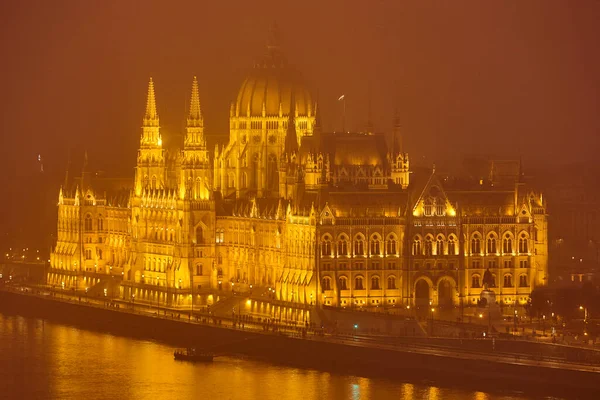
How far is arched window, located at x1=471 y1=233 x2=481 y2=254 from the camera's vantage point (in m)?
131

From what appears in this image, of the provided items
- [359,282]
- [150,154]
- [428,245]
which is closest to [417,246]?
[428,245]

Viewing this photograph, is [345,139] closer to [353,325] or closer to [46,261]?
[353,325]

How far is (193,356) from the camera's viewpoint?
124 meters

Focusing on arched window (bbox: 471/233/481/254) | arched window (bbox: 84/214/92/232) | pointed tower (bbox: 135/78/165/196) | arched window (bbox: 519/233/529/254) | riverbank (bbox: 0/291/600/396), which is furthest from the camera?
arched window (bbox: 84/214/92/232)

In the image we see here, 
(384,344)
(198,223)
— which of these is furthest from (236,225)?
(384,344)

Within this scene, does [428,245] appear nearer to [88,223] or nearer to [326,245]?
[326,245]

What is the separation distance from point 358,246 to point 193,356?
35.9ft

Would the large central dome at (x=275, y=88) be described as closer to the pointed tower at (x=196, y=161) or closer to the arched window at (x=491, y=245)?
the pointed tower at (x=196, y=161)

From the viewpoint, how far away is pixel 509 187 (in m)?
133

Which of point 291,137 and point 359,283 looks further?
point 291,137

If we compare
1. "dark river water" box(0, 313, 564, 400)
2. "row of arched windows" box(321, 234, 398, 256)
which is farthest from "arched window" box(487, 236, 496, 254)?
"dark river water" box(0, 313, 564, 400)

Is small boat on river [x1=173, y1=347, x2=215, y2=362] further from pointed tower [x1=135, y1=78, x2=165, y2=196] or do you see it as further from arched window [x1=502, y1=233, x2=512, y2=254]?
pointed tower [x1=135, y1=78, x2=165, y2=196]

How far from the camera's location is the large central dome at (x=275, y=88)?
143625 millimetres

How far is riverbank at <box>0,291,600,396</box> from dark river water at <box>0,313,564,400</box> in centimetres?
98
